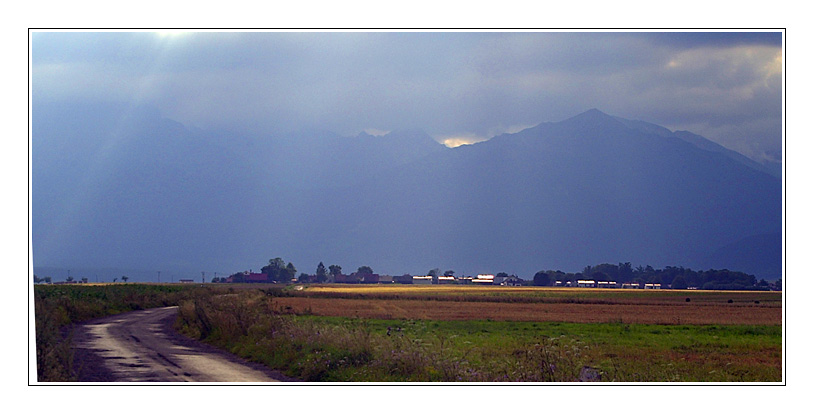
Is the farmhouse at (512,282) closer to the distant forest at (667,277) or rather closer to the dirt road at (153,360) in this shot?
the distant forest at (667,277)

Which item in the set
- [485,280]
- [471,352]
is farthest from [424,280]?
[471,352]

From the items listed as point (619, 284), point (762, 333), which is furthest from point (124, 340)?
point (619, 284)

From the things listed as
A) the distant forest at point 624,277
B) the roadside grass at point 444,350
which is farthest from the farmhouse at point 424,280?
the roadside grass at point 444,350

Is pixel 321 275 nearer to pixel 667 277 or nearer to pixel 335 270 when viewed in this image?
pixel 335 270

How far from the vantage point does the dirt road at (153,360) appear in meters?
16.1

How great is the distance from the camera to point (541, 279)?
171 m

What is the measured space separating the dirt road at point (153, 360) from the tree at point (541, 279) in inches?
5798

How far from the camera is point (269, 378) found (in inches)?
650

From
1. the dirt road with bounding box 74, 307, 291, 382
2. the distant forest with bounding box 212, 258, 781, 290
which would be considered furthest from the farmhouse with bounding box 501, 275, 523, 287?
the dirt road with bounding box 74, 307, 291, 382

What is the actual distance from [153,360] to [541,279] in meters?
158

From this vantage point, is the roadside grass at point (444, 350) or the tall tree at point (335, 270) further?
the tall tree at point (335, 270)
